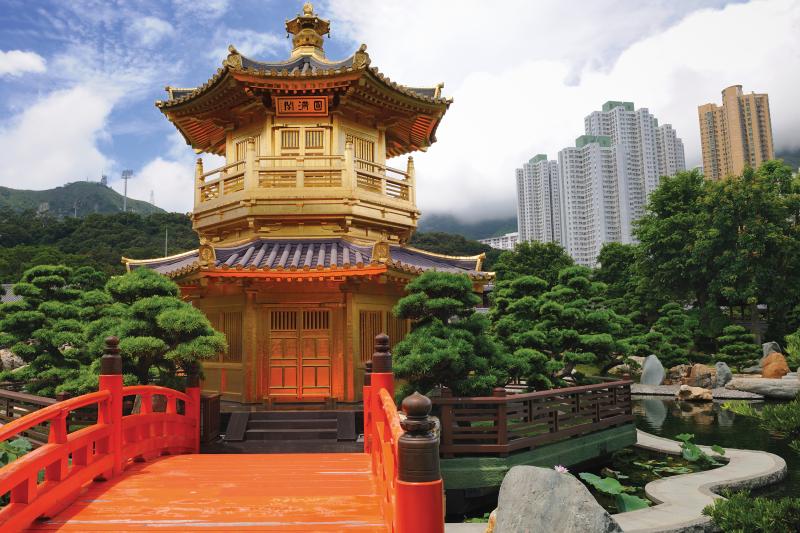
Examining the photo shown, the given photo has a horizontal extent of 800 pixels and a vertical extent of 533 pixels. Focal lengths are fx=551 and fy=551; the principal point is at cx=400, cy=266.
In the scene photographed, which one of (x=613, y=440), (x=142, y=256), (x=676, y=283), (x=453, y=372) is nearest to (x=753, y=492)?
(x=613, y=440)

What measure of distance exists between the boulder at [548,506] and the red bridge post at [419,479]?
2.35 metres

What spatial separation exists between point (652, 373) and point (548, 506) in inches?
858

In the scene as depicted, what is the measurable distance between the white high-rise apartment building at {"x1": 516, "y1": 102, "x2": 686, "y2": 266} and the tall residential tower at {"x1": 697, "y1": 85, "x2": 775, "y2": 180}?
575 inches

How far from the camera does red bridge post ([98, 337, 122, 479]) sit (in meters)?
6.57

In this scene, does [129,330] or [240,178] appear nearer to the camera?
[129,330]

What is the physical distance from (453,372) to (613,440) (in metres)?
4.64

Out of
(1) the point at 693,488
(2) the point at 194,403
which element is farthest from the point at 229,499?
(1) the point at 693,488

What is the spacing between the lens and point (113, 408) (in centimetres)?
662

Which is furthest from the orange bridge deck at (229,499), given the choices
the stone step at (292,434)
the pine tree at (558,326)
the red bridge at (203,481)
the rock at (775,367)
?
the rock at (775,367)

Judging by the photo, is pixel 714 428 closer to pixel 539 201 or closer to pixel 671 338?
pixel 671 338

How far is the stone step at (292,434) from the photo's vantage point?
1044 centimetres

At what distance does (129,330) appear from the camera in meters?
8.94

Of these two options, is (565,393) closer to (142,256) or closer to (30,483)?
(30,483)

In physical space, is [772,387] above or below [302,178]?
below
